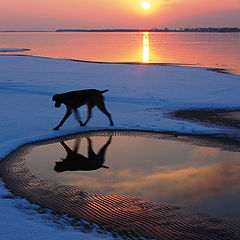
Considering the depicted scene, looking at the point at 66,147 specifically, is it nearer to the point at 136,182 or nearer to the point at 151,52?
the point at 136,182

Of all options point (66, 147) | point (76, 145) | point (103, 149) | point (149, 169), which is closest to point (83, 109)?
point (76, 145)

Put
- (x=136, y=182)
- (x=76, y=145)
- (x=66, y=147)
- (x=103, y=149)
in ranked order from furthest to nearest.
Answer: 1. (x=76, y=145)
2. (x=66, y=147)
3. (x=103, y=149)
4. (x=136, y=182)

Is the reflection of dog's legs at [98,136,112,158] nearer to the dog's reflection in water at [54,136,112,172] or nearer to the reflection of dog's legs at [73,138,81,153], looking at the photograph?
the dog's reflection in water at [54,136,112,172]

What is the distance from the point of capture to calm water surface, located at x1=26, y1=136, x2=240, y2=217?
5.69 metres

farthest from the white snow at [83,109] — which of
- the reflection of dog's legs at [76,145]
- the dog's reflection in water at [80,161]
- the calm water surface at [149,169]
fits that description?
the dog's reflection in water at [80,161]

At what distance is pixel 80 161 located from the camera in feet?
24.7

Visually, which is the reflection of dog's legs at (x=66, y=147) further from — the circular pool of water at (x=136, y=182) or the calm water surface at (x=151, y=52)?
the calm water surface at (x=151, y=52)

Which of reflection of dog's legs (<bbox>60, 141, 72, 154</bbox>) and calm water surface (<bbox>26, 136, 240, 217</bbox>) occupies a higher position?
reflection of dog's legs (<bbox>60, 141, 72, 154</bbox>)

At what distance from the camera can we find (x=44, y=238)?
4.39 metres

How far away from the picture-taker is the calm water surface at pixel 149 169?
5.69 m

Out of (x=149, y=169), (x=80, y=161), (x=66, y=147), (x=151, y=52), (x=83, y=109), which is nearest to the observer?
(x=149, y=169)

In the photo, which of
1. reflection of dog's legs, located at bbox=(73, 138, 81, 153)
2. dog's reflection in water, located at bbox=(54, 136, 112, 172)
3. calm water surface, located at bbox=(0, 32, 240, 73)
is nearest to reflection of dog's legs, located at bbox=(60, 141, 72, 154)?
dog's reflection in water, located at bbox=(54, 136, 112, 172)

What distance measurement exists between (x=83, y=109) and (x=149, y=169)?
6537mm

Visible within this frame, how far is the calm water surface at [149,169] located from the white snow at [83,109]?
1113 mm
